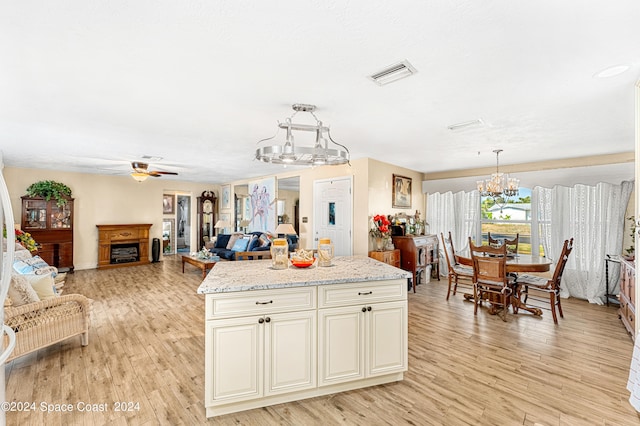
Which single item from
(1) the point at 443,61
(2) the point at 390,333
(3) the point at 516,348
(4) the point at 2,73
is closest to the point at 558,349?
(3) the point at 516,348

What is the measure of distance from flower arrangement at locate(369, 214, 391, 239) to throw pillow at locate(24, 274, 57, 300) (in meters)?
4.28

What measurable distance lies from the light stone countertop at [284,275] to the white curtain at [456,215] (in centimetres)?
430

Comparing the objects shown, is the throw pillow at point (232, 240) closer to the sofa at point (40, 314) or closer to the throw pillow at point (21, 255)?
the throw pillow at point (21, 255)

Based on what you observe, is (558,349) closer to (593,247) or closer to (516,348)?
(516,348)

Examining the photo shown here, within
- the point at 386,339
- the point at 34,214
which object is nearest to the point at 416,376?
the point at 386,339

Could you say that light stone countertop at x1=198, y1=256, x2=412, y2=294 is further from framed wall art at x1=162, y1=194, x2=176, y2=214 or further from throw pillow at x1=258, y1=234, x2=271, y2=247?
framed wall art at x1=162, y1=194, x2=176, y2=214

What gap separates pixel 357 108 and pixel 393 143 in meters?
1.51

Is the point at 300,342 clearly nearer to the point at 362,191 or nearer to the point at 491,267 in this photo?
the point at 491,267

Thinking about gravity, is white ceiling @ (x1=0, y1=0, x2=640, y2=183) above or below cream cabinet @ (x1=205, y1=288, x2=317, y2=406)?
above

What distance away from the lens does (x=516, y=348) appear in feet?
10.3

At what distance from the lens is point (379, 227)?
17.1 feet

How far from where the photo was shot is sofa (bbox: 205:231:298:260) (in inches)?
262

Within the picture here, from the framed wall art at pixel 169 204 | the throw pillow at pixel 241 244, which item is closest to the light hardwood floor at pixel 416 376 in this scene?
the throw pillow at pixel 241 244

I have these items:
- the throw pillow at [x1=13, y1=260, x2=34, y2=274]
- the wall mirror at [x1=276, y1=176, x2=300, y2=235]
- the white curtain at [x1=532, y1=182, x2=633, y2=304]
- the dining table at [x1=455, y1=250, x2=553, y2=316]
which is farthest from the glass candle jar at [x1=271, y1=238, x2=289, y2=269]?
the white curtain at [x1=532, y1=182, x2=633, y2=304]
